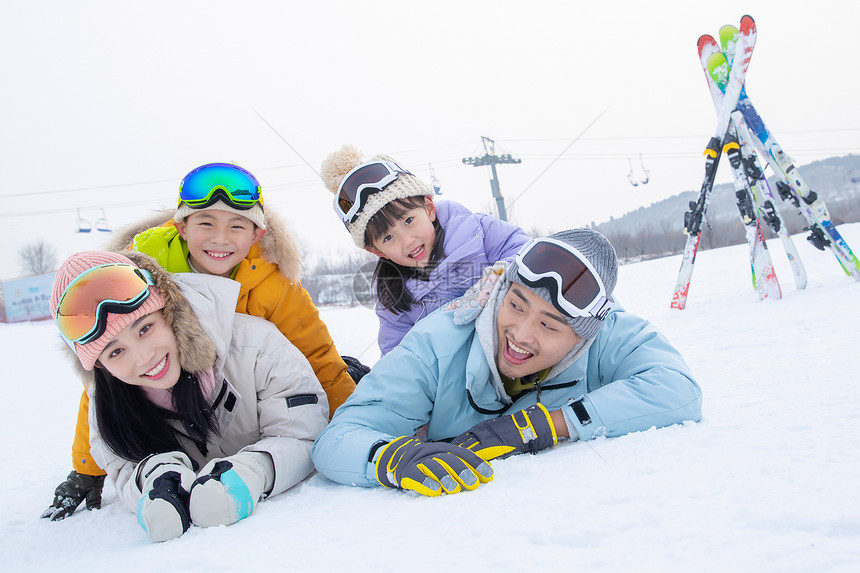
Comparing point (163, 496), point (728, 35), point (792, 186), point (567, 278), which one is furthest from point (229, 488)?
point (728, 35)

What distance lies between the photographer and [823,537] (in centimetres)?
98

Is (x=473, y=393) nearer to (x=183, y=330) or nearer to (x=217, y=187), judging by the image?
(x=183, y=330)

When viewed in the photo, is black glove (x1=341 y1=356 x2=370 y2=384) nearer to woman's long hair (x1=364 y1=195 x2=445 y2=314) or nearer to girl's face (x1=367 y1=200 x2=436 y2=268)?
woman's long hair (x1=364 y1=195 x2=445 y2=314)

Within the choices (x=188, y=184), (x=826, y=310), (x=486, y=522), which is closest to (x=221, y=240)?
(x=188, y=184)

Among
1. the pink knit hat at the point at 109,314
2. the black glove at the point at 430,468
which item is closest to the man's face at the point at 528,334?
the black glove at the point at 430,468

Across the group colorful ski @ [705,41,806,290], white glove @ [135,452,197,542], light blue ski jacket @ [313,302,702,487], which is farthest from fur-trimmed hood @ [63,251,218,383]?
colorful ski @ [705,41,806,290]

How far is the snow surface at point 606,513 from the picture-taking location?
103 centimetres

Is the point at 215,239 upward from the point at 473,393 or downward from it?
upward

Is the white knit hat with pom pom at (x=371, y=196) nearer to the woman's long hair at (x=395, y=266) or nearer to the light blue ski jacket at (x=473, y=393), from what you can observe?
the woman's long hair at (x=395, y=266)

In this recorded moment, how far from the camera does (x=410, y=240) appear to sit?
3072mm

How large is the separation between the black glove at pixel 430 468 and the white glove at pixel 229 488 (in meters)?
0.44

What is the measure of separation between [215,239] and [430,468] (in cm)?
182

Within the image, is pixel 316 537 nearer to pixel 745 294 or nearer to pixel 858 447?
pixel 858 447

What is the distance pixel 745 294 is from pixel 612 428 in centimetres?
612
